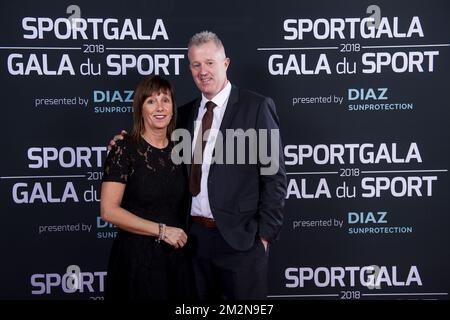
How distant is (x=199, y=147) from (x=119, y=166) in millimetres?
489

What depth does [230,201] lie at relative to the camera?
2.83m

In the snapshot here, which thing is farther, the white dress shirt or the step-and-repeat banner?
the step-and-repeat banner

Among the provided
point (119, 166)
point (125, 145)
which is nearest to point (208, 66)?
point (125, 145)

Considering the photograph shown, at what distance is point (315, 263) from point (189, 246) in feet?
4.06

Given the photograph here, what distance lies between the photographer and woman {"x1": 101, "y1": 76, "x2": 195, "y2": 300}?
103 inches

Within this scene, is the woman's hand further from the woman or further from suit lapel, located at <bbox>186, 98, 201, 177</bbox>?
suit lapel, located at <bbox>186, 98, 201, 177</bbox>

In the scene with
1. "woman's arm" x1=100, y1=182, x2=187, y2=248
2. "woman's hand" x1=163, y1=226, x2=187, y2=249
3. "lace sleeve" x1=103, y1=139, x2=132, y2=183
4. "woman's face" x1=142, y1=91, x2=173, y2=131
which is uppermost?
"woman's face" x1=142, y1=91, x2=173, y2=131

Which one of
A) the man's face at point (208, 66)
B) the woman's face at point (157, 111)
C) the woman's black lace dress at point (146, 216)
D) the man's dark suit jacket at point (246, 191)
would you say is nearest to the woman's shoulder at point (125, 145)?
the woman's black lace dress at point (146, 216)

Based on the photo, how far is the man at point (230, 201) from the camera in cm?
282

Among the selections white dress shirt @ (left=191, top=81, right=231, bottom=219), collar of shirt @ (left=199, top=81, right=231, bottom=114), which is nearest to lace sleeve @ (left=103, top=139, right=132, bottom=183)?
white dress shirt @ (left=191, top=81, right=231, bottom=219)

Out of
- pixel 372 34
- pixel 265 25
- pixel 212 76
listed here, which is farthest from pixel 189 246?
pixel 372 34

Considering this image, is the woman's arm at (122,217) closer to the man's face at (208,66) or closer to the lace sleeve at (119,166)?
the lace sleeve at (119,166)

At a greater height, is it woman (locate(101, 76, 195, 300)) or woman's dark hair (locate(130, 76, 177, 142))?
woman's dark hair (locate(130, 76, 177, 142))
